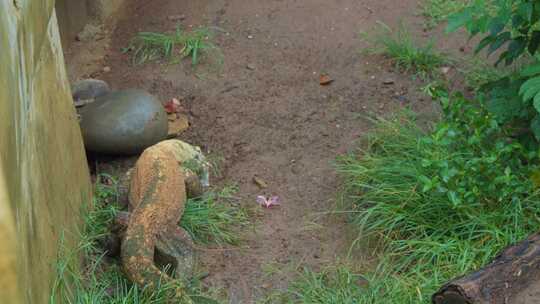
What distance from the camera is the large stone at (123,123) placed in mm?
5258

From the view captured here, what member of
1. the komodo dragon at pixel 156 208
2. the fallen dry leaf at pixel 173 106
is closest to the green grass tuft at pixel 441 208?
the komodo dragon at pixel 156 208

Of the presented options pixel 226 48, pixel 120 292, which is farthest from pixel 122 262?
pixel 226 48

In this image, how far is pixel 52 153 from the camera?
158 inches

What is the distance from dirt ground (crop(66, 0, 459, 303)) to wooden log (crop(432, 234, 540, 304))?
34.1 inches

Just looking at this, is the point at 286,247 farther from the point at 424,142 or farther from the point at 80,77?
the point at 80,77

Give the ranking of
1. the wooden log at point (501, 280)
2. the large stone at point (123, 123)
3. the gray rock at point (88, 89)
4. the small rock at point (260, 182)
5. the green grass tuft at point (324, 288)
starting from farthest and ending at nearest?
the gray rock at point (88, 89) < the large stone at point (123, 123) < the small rock at point (260, 182) < the green grass tuft at point (324, 288) < the wooden log at point (501, 280)

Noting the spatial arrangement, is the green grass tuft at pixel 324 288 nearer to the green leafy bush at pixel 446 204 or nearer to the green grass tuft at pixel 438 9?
the green leafy bush at pixel 446 204

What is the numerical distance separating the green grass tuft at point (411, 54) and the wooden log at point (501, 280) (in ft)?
7.22

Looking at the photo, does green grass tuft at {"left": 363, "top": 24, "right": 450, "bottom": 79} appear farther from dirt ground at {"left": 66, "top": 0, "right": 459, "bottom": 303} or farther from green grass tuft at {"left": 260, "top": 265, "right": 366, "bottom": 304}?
green grass tuft at {"left": 260, "top": 265, "right": 366, "bottom": 304}

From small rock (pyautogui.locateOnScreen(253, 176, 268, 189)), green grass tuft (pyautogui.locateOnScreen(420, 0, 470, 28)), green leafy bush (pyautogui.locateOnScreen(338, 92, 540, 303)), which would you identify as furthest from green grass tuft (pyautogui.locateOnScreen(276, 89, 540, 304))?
green grass tuft (pyautogui.locateOnScreen(420, 0, 470, 28))

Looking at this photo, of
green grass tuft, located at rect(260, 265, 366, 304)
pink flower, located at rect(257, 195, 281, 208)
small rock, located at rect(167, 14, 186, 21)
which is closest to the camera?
green grass tuft, located at rect(260, 265, 366, 304)

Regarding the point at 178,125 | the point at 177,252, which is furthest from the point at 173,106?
the point at 177,252

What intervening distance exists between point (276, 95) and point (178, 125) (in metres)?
0.68

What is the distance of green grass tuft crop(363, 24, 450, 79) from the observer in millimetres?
A: 5922
